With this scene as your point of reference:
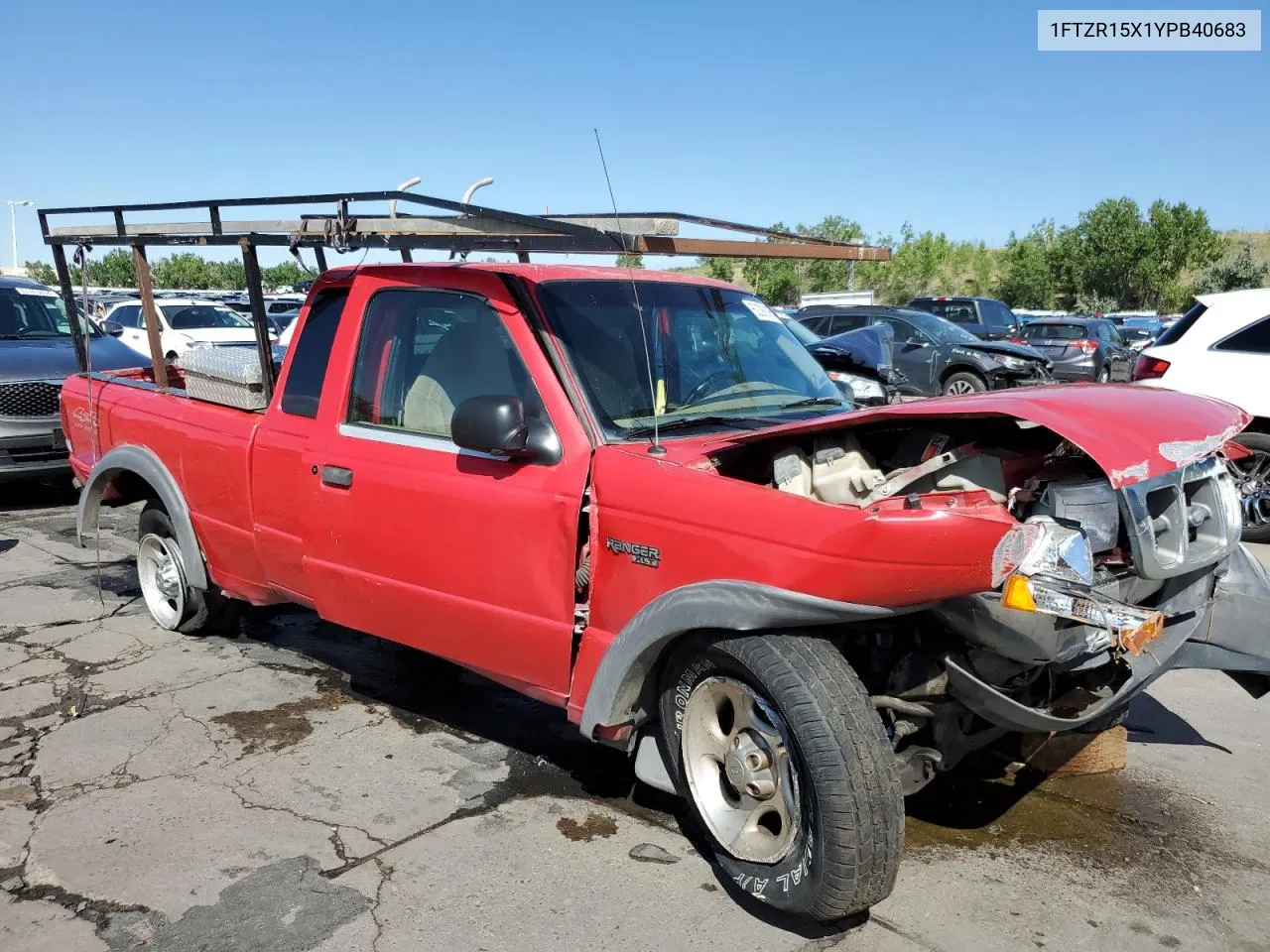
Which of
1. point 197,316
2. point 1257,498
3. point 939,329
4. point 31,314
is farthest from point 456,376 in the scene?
point 197,316

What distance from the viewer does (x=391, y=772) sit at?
3.84m

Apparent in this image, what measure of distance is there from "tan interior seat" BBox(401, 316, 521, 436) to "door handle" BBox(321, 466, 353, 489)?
302 millimetres

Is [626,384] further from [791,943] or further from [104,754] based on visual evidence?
[104,754]

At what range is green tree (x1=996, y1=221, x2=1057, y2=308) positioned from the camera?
61625mm

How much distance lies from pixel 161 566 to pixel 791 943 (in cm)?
417

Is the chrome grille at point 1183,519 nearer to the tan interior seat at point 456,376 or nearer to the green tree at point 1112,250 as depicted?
the tan interior seat at point 456,376

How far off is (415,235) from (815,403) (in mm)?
1691

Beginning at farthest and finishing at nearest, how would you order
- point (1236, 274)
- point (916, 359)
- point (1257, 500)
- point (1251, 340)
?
point (1236, 274)
point (916, 359)
point (1251, 340)
point (1257, 500)

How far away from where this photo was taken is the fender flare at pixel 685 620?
8.45ft

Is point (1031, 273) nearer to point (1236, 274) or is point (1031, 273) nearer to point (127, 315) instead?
point (1236, 274)

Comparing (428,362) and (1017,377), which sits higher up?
(428,362)

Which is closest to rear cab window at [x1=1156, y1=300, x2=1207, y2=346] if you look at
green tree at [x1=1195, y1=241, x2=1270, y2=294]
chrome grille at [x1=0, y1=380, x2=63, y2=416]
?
chrome grille at [x1=0, y1=380, x2=63, y2=416]

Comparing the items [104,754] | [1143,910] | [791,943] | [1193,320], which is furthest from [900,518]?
[1193,320]

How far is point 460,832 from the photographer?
3.39m
